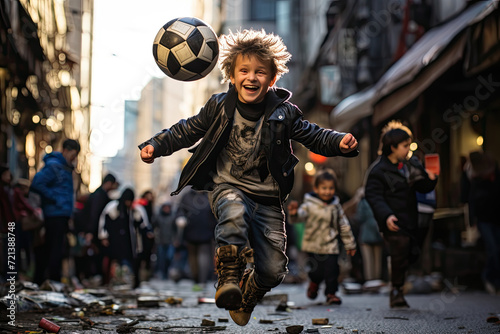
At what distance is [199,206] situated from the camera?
46.3 feet

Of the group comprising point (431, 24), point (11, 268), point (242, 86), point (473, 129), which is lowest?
point (11, 268)

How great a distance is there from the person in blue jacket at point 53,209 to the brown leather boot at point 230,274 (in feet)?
17.6

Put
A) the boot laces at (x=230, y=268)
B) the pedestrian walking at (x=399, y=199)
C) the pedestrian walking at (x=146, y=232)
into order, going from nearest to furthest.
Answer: the boot laces at (x=230, y=268)
the pedestrian walking at (x=399, y=199)
the pedestrian walking at (x=146, y=232)

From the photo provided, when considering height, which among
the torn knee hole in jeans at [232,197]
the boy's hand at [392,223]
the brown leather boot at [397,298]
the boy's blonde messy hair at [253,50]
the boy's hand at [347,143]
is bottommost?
the brown leather boot at [397,298]

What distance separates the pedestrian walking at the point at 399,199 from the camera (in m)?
8.02

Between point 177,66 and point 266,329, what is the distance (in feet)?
6.67

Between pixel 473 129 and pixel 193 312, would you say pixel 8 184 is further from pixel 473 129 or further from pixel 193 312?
pixel 473 129

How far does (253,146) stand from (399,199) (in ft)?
10.2

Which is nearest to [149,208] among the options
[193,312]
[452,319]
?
[193,312]

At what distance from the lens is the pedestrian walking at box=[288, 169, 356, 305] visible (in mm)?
8945

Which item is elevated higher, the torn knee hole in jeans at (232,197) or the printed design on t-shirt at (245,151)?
the printed design on t-shirt at (245,151)

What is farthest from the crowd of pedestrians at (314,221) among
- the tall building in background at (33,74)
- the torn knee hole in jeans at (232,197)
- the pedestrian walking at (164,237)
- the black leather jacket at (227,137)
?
the torn knee hole in jeans at (232,197)

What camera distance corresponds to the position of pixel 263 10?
44500 millimetres

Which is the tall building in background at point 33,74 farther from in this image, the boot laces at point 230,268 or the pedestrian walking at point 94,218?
the boot laces at point 230,268
